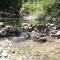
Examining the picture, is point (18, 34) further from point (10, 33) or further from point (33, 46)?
point (33, 46)

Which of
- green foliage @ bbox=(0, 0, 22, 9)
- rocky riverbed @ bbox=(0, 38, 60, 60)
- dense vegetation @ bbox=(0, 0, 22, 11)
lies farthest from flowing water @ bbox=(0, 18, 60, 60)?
green foliage @ bbox=(0, 0, 22, 9)

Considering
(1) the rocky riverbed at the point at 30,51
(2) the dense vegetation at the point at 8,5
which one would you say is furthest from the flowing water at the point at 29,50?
(2) the dense vegetation at the point at 8,5

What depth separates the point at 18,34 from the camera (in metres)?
26.5

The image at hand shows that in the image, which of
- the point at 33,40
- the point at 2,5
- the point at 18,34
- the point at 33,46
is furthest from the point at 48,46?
the point at 2,5

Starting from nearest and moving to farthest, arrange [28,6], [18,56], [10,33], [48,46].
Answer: [18,56] < [48,46] < [10,33] < [28,6]

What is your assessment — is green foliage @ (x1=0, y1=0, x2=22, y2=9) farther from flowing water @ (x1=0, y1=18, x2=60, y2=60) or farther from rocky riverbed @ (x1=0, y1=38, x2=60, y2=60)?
rocky riverbed @ (x1=0, y1=38, x2=60, y2=60)

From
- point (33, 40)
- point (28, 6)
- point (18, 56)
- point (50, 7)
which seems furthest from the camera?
point (28, 6)

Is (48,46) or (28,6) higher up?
(28,6)

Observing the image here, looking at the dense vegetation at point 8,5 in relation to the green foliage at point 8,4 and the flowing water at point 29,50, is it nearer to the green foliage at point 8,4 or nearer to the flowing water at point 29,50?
the green foliage at point 8,4

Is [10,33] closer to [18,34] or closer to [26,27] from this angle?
[18,34]

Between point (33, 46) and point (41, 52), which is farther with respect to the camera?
point (33, 46)

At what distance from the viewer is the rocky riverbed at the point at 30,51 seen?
659 inches

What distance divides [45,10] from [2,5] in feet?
80.1

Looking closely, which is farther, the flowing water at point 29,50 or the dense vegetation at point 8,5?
the dense vegetation at point 8,5
